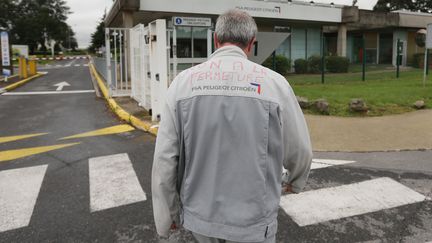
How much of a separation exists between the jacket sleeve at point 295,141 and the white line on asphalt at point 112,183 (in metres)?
2.75

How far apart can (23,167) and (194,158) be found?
4866 mm

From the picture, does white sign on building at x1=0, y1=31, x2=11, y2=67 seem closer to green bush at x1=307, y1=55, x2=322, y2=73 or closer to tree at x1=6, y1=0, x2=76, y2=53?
green bush at x1=307, y1=55, x2=322, y2=73

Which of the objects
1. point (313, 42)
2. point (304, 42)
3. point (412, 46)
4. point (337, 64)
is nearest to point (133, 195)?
point (337, 64)

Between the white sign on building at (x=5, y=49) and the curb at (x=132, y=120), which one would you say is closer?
the curb at (x=132, y=120)

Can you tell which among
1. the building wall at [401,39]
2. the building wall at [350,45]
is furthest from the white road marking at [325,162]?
the building wall at [350,45]

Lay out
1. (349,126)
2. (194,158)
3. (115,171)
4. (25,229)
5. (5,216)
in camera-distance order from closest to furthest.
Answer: (194,158), (25,229), (5,216), (115,171), (349,126)

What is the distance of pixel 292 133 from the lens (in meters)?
2.18

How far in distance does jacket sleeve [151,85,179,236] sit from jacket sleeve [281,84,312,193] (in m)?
0.58

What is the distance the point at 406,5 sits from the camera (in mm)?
64750

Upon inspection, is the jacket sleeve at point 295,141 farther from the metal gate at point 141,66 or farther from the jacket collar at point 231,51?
the metal gate at point 141,66

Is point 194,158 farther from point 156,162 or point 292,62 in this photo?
point 292,62

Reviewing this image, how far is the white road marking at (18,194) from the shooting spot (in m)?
4.18

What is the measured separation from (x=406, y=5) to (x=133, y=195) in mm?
70020

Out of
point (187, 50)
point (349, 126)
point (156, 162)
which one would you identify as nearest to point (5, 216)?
point (156, 162)
